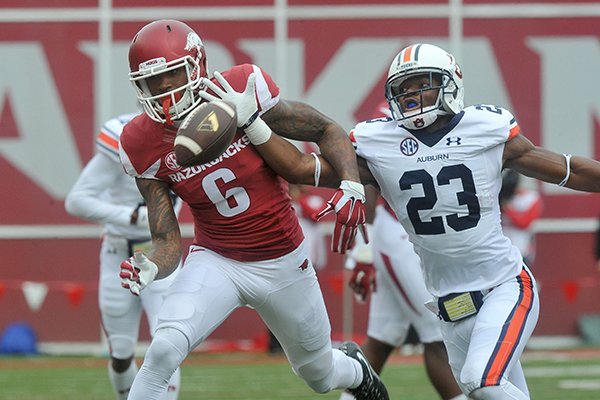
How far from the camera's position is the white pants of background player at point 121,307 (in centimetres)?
709

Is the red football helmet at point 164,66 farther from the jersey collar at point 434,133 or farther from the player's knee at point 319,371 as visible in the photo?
the player's knee at point 319,371

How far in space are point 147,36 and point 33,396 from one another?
4723mm

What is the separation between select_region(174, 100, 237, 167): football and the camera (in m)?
4.96

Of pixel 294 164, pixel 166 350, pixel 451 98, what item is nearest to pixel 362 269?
pixel 294 164

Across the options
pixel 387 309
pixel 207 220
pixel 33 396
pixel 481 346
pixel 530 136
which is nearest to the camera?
pixel 481 346

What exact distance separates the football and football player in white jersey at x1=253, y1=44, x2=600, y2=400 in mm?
346

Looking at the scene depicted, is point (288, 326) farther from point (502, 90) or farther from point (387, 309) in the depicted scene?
point (502, 90)

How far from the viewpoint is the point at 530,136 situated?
1334 centimetres

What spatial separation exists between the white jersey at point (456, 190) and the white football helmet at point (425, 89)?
7cm

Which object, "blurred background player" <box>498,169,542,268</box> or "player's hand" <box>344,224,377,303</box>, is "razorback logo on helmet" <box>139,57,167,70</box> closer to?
"player's hand" <box>344,224,377,303</box>

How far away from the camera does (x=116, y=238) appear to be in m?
7.39

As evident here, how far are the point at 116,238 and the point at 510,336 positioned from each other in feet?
10.2

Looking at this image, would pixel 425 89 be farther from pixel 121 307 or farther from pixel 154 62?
pixel 121 307

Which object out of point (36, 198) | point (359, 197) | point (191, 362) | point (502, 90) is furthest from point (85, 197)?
point (502, 90)
